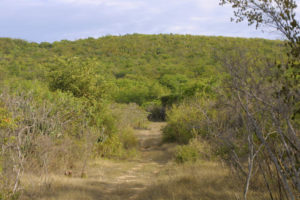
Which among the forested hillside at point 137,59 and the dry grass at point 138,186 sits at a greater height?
the forested hillside at point 137,59

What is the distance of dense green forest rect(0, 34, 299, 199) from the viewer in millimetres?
5477

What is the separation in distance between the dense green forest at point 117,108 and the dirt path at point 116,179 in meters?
0.63

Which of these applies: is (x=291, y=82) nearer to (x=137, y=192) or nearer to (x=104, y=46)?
(x=137, y=192)

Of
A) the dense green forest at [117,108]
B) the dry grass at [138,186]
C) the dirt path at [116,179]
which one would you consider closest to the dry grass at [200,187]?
the dry grass at [138,186]

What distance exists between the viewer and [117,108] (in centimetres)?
1794

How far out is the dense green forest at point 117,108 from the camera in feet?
18.0

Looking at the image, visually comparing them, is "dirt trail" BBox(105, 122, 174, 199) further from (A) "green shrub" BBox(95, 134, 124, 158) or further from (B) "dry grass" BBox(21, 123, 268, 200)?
(A) "green shrub" BBox(95, 134, 124, 158)

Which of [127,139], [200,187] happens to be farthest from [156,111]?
[200,187]

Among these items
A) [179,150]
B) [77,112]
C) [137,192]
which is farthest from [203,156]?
[77,112]

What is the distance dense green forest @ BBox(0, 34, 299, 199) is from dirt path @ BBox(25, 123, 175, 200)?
63 cm

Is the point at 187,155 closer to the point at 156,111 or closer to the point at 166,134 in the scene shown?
the point at 166,134

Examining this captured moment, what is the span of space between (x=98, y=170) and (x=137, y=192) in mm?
3196

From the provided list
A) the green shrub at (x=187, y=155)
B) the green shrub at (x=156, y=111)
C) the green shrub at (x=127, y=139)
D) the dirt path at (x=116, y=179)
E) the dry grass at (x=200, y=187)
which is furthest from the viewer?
the green shrub at (x=156, y=111)

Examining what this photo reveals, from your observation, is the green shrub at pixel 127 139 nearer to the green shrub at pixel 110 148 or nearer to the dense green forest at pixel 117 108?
the dense green forest at pixel 117 108
